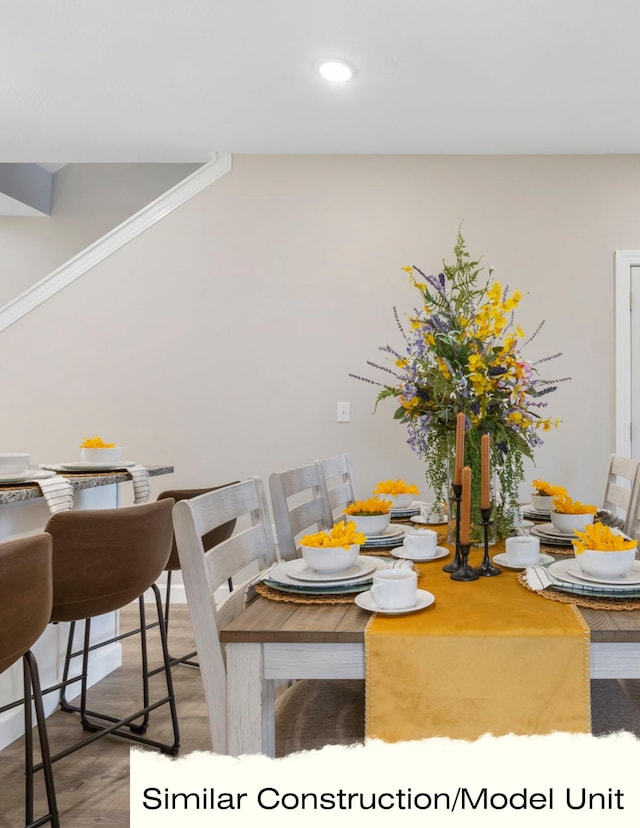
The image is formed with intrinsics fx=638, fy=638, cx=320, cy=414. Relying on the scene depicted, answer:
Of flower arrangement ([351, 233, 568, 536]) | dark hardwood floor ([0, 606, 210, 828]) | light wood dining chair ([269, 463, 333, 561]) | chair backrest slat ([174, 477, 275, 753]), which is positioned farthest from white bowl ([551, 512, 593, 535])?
dark hardwood floor ([0, 606, 210, 828])

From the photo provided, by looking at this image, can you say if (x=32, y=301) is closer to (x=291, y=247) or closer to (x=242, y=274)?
(x=242, y=274)

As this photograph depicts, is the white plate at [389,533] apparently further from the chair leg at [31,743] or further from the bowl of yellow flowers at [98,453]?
the bowl of yellow flowers at [98,453]

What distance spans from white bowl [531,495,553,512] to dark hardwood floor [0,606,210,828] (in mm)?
1363

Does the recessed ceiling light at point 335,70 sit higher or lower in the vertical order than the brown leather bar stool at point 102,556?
higher

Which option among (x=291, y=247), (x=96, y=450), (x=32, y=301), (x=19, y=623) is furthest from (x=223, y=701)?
(x=32, y=301)

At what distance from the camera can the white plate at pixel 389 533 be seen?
1.74 metres

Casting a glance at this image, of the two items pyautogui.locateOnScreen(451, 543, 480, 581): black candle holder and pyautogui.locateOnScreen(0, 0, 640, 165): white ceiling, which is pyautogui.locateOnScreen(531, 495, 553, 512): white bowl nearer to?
pyautogui.locateOnScreen(451, 543, 480, 581): black candle holder

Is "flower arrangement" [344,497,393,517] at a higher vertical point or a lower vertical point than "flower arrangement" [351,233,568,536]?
lower

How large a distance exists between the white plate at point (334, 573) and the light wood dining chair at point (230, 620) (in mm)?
115

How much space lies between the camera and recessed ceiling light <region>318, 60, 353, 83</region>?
2.65 metres

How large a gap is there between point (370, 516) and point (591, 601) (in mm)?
713

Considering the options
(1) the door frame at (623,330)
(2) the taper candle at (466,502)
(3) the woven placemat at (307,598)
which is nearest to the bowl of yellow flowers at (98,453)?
(3) the woven placemat at (307,598)

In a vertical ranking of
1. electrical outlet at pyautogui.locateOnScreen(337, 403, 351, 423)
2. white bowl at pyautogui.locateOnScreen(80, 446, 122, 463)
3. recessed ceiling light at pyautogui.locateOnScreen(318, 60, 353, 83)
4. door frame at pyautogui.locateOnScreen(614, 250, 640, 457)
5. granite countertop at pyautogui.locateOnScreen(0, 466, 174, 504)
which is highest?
recessed ceiling light at pyautogui.locateOnScreen(318, 60, 353, 83)

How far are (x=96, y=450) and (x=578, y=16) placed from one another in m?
2.40
